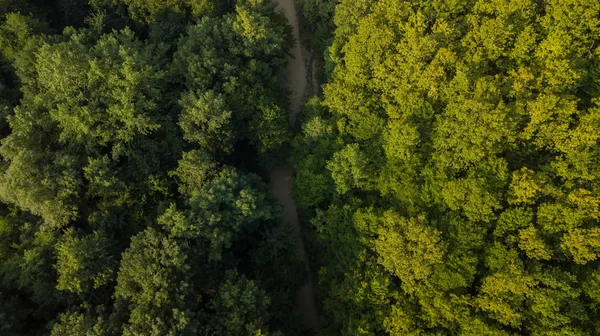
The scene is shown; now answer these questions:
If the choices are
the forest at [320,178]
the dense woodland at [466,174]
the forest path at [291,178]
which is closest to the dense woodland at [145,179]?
the forest at [320,178]

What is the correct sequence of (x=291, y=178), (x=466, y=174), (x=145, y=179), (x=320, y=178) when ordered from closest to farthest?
(x=466, y=174)
(x=145, y=179)
(x=320, y=178)
(x=291, y=178)

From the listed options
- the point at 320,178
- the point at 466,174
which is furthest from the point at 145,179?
the point at 466,174

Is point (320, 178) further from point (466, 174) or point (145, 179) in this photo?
point (145, 179)

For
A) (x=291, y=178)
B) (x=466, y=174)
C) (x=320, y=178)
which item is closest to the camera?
(x=466, y=174)

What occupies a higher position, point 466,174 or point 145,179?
point 145,179

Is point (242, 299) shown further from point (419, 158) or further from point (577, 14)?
point (577, 14)

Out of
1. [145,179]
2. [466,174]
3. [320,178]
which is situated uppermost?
[320,178]

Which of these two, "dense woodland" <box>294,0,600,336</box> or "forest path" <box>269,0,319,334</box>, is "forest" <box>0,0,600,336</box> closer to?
"dense woodland" <box>294,0,600,336</box>

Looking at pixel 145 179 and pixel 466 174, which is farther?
pixel 145 179
